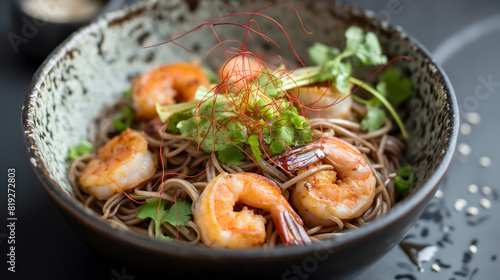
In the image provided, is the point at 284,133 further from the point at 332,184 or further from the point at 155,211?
the point at 155,211

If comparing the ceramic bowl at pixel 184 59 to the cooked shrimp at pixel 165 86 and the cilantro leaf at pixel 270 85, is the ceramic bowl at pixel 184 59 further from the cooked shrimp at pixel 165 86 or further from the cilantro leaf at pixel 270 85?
the cilantro leaf at pixel 270 85

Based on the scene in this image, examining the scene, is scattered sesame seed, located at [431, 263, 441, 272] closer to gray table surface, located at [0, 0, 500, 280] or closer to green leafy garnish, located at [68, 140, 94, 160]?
gray table surface, located at [0, 0, 500, 280]

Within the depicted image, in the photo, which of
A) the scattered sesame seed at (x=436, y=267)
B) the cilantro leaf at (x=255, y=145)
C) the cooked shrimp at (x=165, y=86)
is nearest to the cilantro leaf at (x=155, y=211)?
the cilantro leaf at (x=255, y=145)

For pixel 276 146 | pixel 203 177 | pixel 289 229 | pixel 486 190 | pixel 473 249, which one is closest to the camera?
pixel 289 229

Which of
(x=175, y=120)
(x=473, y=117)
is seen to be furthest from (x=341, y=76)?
(x=473, y=117)

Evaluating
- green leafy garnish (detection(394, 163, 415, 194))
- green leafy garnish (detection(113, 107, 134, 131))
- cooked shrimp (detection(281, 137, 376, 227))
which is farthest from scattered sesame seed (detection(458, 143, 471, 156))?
green leafy garnish (detection(113, 107, 134, 131))

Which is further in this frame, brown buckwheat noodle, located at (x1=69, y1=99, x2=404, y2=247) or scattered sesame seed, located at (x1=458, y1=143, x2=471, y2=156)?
scattered sesame seed, located at (x1=458, y1=143, x2=471, y2=156)
